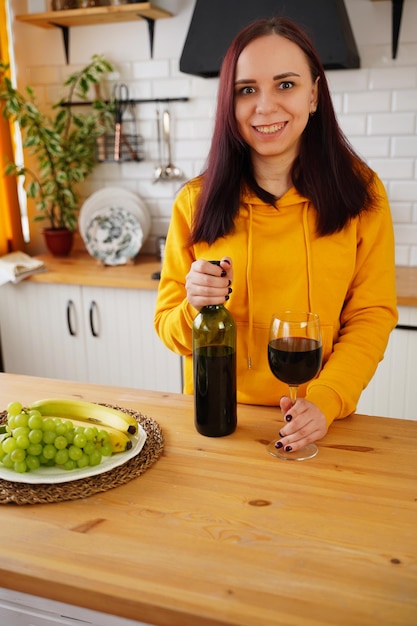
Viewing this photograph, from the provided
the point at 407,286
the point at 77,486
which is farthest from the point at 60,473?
the point at 407,286

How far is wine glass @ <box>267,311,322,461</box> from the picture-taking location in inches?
47.3

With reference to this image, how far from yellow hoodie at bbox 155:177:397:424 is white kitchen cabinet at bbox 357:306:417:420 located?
1.04 metres

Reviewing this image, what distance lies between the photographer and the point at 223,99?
1.50 m

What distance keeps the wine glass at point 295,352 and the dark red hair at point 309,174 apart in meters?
0.40

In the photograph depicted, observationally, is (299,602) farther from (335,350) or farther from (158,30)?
(158,30)

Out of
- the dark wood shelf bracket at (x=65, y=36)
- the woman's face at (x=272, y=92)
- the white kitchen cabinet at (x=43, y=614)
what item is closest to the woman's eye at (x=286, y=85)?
the woman's face at (x=272, y=92)

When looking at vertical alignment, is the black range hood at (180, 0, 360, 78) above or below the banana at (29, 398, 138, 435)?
above

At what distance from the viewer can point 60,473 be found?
3.76 feet

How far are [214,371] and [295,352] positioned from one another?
0.16 m

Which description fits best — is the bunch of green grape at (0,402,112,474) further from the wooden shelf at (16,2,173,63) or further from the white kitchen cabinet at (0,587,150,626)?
the wooden shelf at (16,2,173,63)

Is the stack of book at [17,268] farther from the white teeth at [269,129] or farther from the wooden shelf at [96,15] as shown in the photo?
the white teeth at [269,129]

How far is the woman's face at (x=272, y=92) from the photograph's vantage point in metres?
1.45

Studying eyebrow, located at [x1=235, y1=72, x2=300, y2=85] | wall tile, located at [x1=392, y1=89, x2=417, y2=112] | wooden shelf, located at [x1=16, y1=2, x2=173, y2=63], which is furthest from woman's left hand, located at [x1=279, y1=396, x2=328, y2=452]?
wooden shelf, located at [x1=16, y1=2, x2=173, y2=63]

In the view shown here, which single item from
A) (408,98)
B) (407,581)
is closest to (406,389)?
(408,98)
